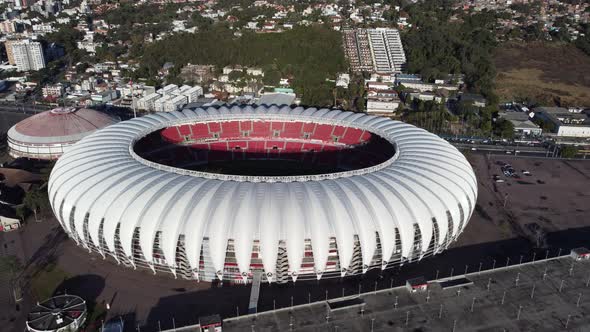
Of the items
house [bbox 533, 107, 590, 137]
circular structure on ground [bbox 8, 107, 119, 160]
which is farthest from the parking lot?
house [bbox 533, 107, 590, 137]

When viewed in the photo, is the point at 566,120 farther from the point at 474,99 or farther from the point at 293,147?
the point at 293,147

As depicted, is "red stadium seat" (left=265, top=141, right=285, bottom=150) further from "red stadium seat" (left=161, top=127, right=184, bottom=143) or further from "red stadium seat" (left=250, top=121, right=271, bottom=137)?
"red stadium seat" (left=161, top=127, right=184, bottom=143)

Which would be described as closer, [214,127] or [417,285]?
[417,285]

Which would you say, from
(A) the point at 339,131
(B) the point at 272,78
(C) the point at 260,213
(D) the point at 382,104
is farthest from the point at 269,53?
(C) the point at 260,213

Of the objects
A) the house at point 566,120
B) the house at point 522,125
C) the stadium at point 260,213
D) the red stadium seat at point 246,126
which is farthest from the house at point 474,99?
the red stadium seat at point 246,126

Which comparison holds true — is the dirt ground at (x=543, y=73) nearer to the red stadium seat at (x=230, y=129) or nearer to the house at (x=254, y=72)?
the house at (x=254, y=72)
